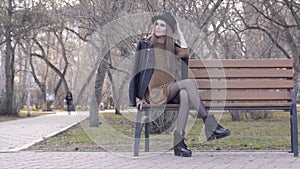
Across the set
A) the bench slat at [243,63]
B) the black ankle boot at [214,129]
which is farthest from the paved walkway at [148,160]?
the bench slat at [243,63]

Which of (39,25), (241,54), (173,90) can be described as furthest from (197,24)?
(39,25)

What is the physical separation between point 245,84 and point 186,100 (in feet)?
3.15

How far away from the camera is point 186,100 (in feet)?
20.6

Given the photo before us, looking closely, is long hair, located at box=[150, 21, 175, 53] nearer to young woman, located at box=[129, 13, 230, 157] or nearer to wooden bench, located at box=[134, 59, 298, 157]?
young woman, located at box=[129, 13, 230, 157]

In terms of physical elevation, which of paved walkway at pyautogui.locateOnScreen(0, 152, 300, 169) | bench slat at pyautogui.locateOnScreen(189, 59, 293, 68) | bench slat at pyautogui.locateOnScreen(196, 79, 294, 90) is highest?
bench slat at pyautogui.locateOnScreen(189, 59, 293, 68)

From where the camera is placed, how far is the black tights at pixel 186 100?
6.26 meters

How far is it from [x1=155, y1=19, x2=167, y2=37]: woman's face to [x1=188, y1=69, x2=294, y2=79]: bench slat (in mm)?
712

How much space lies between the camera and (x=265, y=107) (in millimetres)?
6520

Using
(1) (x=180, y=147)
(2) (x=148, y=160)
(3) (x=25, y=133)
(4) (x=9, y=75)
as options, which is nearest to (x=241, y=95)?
(1) (x=180, y=147)

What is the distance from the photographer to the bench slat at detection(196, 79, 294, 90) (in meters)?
6.78

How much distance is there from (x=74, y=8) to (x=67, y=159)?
735cm

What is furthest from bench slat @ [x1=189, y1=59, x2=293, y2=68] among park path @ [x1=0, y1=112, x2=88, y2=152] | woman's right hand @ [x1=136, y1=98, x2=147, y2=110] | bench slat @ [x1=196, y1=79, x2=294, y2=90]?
park path @ [x1=0, y1=112, x2=88, y2=152]

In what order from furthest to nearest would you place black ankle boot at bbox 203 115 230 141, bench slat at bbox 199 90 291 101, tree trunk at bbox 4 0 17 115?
1. tree trunk at bbox 4 0 17 115
2. bench slat at bbox 199 90 291 101
3. black ankle boot at bbox 203 115 230 141

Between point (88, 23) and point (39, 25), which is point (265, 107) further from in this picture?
point (39, 25)
